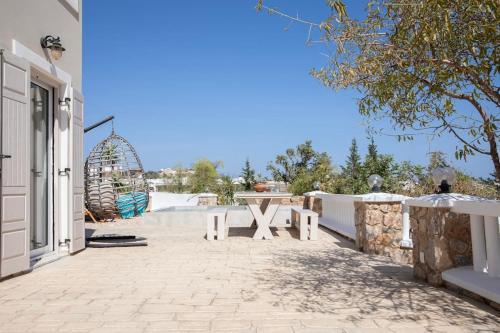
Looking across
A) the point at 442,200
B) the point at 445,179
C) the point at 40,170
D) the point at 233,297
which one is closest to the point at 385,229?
the point at 445,179

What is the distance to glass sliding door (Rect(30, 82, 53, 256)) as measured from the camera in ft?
18.5

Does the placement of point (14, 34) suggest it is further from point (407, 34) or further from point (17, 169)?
point (407, 34)

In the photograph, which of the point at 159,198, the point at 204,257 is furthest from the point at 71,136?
the point at 159,198

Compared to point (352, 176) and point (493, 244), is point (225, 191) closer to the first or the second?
point (352, 176)

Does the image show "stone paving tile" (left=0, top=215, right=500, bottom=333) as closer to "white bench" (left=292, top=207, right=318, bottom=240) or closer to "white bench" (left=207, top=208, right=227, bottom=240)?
"white bench" (left=292, top=207, right=318, bottom=240)

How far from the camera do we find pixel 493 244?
339 cm

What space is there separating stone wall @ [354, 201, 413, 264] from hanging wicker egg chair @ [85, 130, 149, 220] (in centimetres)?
777

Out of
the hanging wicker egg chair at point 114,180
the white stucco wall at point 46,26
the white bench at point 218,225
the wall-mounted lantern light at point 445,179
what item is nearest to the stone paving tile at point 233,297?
the wall-mounted lantern light at point 445,179

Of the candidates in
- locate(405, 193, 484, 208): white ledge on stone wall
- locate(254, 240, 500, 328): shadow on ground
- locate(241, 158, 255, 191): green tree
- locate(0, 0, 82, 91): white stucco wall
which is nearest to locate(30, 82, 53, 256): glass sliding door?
locate(0, 0, 82, 91): white stucco wall

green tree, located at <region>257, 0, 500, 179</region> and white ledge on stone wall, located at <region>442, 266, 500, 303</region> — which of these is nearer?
green tree, located at <region>257, 0, 500, 179</region>

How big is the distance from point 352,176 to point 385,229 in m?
5.74

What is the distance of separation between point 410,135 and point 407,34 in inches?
40.3

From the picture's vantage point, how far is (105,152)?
12.3m

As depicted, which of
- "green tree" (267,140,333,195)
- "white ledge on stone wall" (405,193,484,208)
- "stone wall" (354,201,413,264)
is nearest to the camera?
"white ledge on stone wall" (405,193,484,208)
